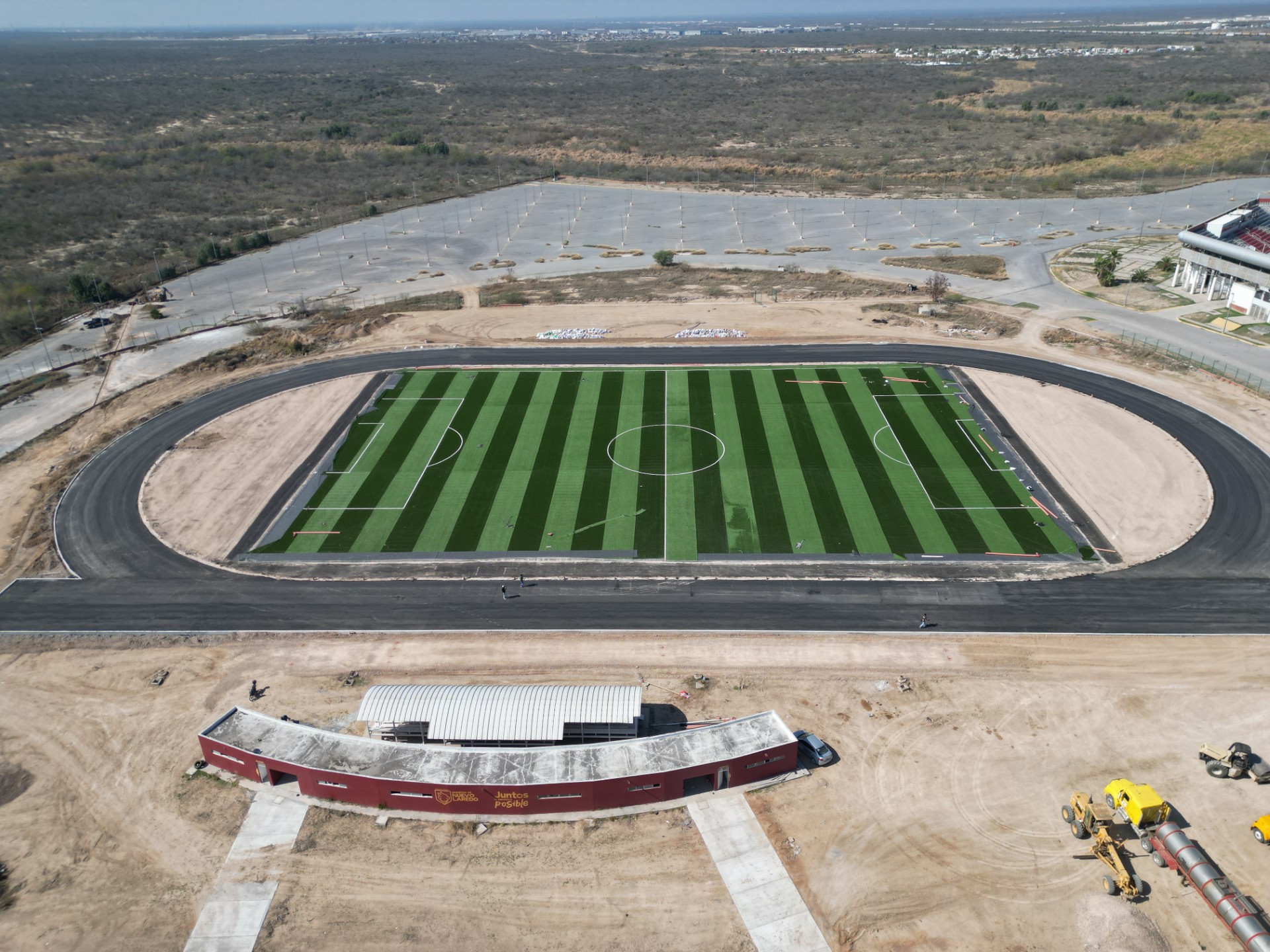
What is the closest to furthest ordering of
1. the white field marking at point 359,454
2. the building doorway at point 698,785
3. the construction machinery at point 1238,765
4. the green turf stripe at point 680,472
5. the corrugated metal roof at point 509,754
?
1. the corrugated metal roof at point 509,754
2. the construction machinery at point 1238,765
3. the building doorway at point 698,785
4. the green turf stripe at point 680,472
5. the white field marking at point 359,454

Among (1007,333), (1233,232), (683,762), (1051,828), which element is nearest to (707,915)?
(683,762)

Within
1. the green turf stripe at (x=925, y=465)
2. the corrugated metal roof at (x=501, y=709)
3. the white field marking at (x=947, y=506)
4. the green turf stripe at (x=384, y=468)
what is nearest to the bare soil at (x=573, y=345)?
the green turf stripe at (x=384, y=468)

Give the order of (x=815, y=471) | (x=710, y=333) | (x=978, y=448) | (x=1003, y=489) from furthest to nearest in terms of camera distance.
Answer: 1. (x=710, y=333)
2. (x=978, y=448)
3. (x=815, y=471)
4. (x=1003, y=489)

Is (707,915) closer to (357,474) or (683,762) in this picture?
(683,762)

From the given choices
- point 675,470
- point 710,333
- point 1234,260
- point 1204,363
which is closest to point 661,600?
point 675,470

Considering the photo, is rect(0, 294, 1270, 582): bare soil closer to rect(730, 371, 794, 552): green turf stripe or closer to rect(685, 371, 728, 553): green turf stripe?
rect(685, 371, 728, 553): green turf stripe

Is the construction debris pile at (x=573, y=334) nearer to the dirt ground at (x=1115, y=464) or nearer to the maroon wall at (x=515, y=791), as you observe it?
the dirt ground at (x=1115, y=464)

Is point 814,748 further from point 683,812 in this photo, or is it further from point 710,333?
point 710,333
